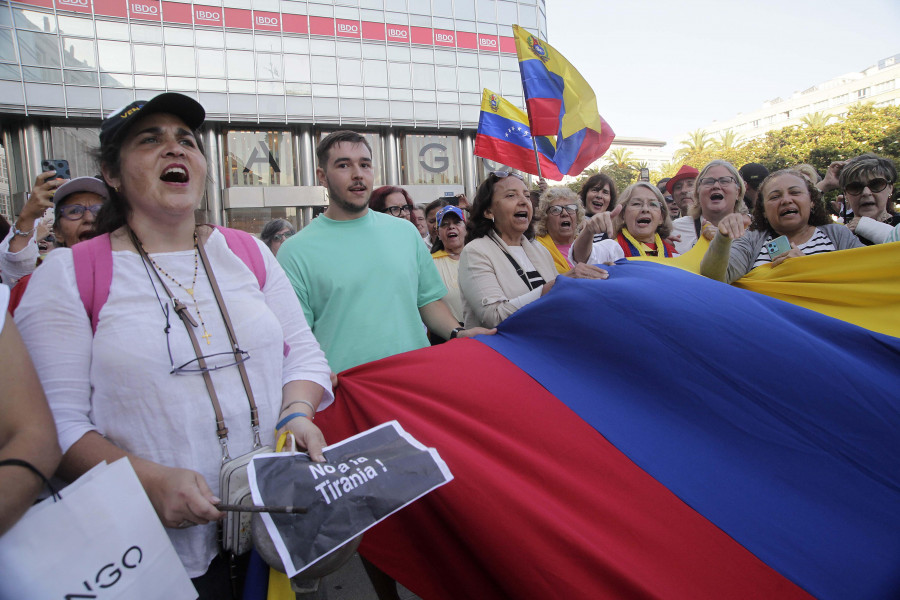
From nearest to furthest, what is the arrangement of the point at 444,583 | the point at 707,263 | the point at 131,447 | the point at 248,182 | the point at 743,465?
the point at 131,447 → the point at 444,583 → the point at 743,465 → the point at 707,263 → the point at 248,182

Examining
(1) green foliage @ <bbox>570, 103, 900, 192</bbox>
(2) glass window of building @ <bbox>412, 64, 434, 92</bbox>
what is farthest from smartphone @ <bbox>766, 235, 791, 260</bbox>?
(1) green foliage @ <bbox>570, 103, 900, 192</bbox>

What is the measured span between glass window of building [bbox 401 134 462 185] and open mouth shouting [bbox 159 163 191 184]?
22.8 m

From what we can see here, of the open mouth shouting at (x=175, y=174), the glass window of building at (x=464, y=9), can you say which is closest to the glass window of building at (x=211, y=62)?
the glass window of building at (x=464, y=9)

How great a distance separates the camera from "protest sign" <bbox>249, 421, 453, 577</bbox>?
121cm

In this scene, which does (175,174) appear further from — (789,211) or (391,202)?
(391,202)

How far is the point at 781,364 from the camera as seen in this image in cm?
200

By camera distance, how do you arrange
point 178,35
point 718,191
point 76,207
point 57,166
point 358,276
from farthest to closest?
1. point 178,35
2. point 718,191
3. point 57,166
4. point 76,207
5. point 358,276

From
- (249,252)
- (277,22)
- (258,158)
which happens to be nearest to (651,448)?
(249,252)

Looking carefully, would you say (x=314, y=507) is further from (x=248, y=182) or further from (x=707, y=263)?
(x=248, y=182)

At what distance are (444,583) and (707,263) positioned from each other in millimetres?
2189

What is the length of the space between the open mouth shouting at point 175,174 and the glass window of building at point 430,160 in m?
22.8

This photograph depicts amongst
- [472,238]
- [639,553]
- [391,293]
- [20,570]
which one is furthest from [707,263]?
[20,570]

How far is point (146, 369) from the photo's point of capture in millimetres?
1365

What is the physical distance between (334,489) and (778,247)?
277cm
